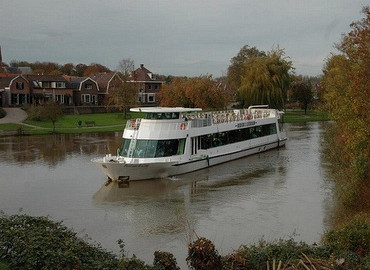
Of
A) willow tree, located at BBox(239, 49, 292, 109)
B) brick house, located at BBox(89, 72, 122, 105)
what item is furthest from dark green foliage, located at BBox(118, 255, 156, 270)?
brick house, located at BBox(89, 72, 122, 105)

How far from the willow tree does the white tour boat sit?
1182 inches

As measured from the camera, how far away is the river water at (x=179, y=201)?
1816cm

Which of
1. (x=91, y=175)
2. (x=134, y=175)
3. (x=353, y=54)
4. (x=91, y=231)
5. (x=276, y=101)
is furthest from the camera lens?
(x=276, y=101)

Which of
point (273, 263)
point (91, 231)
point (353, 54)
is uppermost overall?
point (353, 54)

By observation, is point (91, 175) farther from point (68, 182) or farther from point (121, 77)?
point (121, 77)

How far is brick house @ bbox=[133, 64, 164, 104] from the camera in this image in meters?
87.3

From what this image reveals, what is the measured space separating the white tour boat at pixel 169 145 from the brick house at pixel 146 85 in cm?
5154

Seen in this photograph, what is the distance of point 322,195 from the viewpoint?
955 inches

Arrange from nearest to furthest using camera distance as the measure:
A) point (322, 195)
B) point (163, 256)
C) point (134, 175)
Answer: point (163, 256)
point (322, 195)
point (134, 175)

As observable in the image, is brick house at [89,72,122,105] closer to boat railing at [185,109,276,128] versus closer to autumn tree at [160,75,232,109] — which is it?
autumn tree at [160,75,232,109]

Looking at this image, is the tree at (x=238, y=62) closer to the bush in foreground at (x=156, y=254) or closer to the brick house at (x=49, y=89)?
the brick house at (x=49, y=89)

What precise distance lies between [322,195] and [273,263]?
1378 cm

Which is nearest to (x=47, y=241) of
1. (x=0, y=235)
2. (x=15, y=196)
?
(x=0, y=235)

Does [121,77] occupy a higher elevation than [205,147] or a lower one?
higher
